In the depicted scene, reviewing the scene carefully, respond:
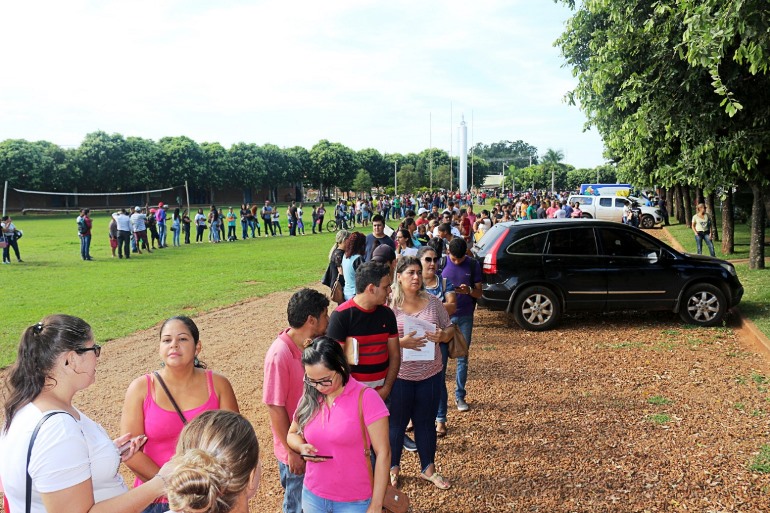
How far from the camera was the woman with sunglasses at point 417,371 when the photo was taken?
15.4ft

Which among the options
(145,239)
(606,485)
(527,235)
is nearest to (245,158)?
(145,239)

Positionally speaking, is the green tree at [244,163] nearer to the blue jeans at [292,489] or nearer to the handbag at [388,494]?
the blue jeans at [292,489]

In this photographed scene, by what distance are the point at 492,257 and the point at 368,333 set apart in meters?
6.06

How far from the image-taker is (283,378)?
3.57 metres

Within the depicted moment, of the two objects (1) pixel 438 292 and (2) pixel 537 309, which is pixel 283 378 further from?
(2) pixel 537 309

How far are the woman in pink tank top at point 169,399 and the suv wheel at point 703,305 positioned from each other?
29.5 ft

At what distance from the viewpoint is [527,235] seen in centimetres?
1006

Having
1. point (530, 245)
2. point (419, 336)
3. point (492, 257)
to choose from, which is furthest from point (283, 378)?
point (530, 245)

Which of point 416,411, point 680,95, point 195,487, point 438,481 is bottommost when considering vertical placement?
point 438,481

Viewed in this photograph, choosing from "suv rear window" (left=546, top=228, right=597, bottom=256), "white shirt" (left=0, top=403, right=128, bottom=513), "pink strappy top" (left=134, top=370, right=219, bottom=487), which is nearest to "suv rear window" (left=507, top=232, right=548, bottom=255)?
"suv rear window" (left=546, top=228, right=597, bottom=256)

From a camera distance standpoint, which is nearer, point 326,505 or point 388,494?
point 388,494

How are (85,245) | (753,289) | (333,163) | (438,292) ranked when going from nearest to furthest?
(438,292) → (753,289) → (85,245) → (333,163)

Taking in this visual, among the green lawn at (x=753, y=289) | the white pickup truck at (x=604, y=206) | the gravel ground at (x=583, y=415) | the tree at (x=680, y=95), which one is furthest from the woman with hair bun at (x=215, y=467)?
the white pickup truck at (x=604, y=206)

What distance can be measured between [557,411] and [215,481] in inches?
211
